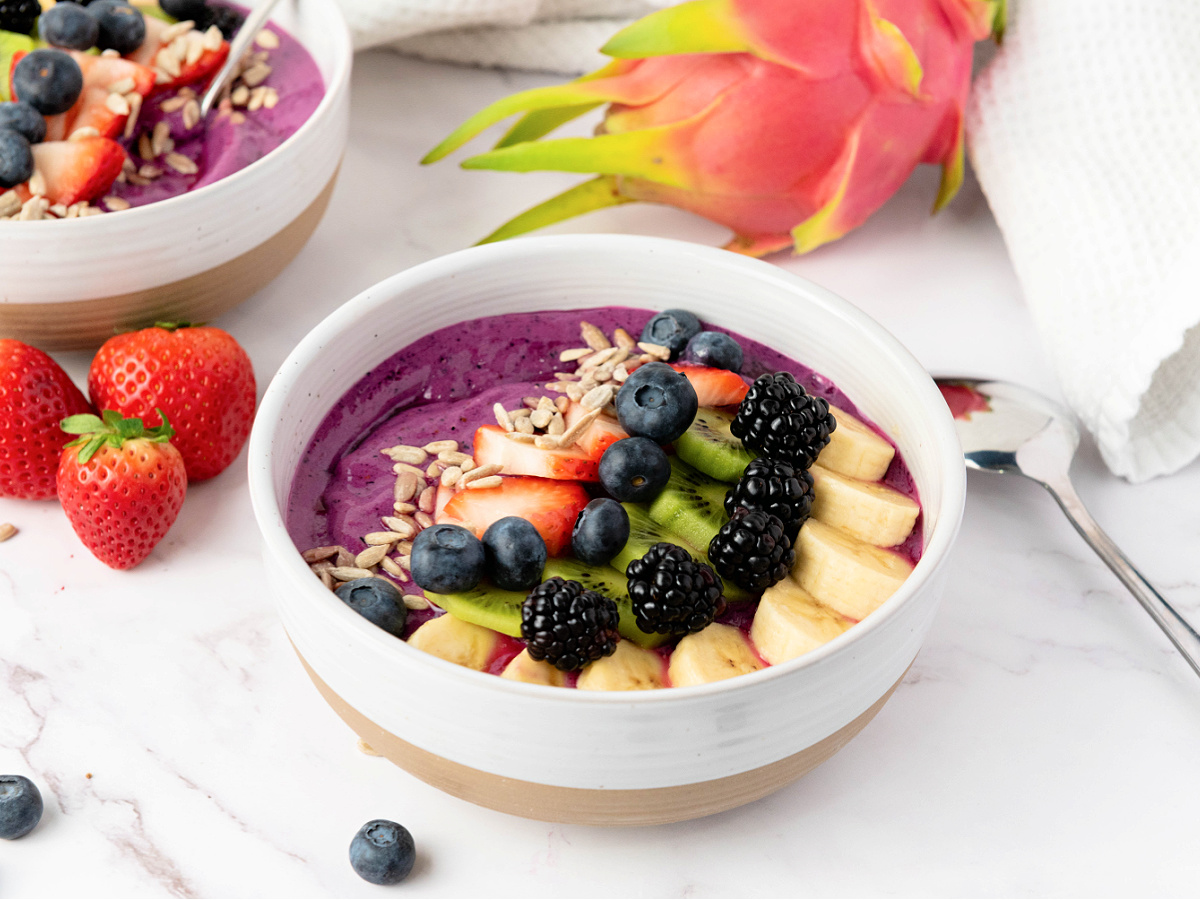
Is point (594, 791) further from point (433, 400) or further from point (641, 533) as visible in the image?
point (433, 400)

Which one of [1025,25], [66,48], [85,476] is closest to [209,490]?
[85,476]

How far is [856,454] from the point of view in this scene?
1.22 meters

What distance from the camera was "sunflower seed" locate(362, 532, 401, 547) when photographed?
3.78ft

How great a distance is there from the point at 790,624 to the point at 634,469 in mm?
224

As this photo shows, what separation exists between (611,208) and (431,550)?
1027 mm

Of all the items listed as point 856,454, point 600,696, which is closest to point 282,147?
point 856,454

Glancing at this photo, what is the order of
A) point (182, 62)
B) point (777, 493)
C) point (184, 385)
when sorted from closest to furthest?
point (777, 493) → point (184, 385) → point (182, 62)

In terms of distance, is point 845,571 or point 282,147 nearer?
point 845,571

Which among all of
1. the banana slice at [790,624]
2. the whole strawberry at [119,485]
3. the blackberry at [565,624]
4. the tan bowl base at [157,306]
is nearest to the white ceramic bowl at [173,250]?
the tan bowl base at [157,306]

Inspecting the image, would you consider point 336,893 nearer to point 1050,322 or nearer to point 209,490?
point 209,490

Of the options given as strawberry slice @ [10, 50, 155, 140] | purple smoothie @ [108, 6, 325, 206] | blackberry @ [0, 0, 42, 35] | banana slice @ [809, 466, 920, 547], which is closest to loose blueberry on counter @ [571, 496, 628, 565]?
banana slice @ [809, 466, 920, 547]

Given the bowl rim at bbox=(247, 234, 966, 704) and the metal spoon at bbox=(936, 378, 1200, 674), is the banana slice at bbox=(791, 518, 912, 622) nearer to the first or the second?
the bowl rim at bbox=(247, 234, 966, 704)

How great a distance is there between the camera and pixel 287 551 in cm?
100

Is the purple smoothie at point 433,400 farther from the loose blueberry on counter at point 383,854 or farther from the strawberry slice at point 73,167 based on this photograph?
the strawberry slice at point 73,167
